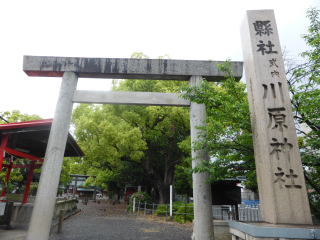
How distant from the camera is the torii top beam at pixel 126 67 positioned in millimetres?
7117

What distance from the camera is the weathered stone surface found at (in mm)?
6879

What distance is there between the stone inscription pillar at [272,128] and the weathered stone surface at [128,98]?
2.62m

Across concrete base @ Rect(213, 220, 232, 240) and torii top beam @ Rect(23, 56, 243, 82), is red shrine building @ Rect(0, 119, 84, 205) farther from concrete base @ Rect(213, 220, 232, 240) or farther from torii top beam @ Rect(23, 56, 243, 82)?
concrete base @ Rect(213, 220, 232, 240)

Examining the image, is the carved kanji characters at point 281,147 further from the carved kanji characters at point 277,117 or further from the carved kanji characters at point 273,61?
the carved kanji characters at point 273,61

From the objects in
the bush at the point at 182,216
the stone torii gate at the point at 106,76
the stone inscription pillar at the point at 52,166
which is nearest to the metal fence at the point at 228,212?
the bush at the point at 182,216

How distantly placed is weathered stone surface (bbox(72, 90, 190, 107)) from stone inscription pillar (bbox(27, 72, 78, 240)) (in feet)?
1.40

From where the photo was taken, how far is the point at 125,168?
23172mm

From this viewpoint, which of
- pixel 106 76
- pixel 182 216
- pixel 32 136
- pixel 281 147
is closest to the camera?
pixel 281 147

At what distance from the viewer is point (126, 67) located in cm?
719

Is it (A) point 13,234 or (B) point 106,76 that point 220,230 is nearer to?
(B) point 106,76

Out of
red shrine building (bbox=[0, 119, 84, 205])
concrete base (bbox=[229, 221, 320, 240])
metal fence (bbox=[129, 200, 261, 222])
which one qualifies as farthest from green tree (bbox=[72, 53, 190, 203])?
concrete base (bbox=[229, 221, 320, 240])

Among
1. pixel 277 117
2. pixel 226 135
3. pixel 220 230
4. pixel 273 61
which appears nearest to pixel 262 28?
pixel 273 61

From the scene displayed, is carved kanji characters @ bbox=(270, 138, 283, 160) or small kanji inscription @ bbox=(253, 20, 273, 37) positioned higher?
small kanji inscription @ bbox=(253, 20, 273, 37)

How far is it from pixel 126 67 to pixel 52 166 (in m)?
4.01
